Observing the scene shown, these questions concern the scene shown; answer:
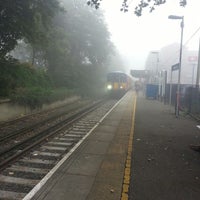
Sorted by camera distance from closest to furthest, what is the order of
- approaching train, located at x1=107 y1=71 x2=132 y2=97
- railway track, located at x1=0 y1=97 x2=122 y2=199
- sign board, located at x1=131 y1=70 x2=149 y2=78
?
railway track, located at x1=0 y1=97 x2=122 y2=199 < approaching train, located at x1=107 y1=71 x2=132 y2=97 < sign board, located at x1=131 y1=70 x2=149 y2=78

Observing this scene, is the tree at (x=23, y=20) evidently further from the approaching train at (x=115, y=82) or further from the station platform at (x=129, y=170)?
the approaching train at (x=115, y=82)

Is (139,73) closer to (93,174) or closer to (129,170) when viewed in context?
(129,170)

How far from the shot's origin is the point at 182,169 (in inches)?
369

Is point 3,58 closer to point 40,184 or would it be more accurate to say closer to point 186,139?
point 186,139

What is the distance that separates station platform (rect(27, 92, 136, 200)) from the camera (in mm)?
7137

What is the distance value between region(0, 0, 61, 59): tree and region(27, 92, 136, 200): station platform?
30.9 ft

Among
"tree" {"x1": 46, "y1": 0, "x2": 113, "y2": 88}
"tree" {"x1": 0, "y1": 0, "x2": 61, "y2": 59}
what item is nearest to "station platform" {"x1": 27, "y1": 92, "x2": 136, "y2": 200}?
"tree" {"x1": 0, "y1": 0, "x2": 61, "y2": 59}

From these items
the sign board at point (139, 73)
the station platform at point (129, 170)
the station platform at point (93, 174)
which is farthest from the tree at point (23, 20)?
the sign board at point (139, 73)

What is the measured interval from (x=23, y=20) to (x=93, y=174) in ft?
46.1

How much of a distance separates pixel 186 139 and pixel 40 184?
803 cm

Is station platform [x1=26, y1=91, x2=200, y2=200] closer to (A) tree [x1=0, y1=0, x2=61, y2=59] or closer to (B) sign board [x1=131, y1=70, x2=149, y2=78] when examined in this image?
(A) tree [x1=0, y1=0, x2=61, y2=59]

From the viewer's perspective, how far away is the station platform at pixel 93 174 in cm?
714

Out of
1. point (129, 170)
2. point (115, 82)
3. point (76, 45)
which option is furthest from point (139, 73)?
point (129, 170)

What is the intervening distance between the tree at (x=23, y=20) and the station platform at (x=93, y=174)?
9.43 m
